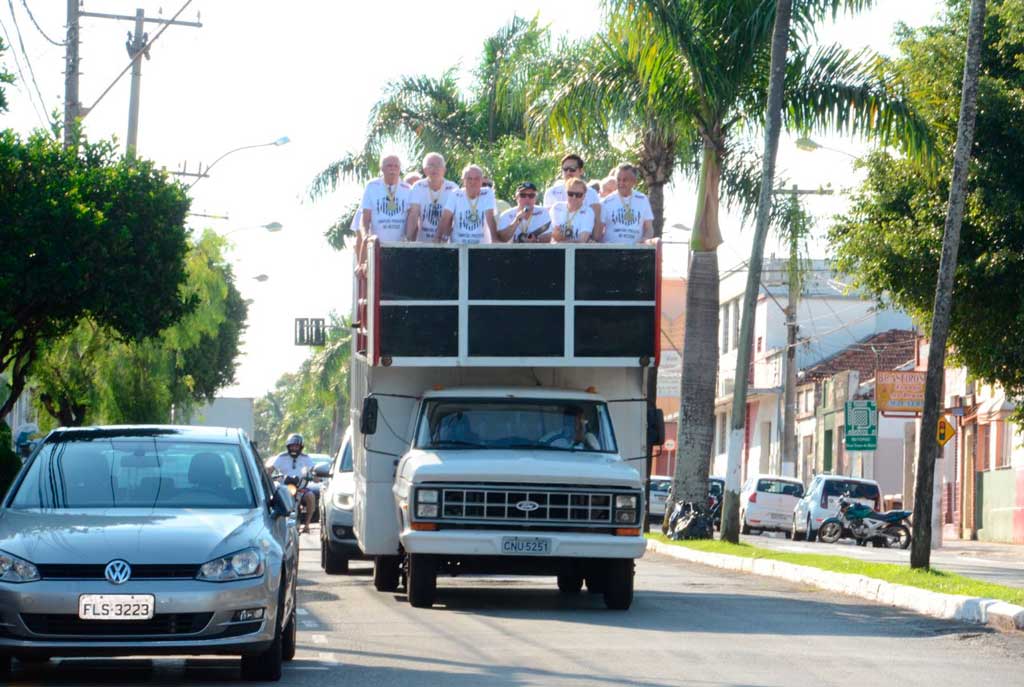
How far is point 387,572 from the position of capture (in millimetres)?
17375

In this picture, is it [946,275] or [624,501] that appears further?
[946,275]

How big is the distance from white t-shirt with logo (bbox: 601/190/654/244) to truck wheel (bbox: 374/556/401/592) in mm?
3756

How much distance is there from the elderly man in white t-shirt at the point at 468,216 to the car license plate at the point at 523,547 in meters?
3.39

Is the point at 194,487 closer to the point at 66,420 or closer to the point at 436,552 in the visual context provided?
the point at 436,552

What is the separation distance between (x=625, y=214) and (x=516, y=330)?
2.15 metres

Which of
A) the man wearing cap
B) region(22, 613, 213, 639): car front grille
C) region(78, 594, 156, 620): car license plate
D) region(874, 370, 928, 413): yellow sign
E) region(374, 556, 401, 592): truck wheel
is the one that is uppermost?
the man wearing cap

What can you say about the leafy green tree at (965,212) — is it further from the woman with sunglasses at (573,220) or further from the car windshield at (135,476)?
the car windshield at (135,476)

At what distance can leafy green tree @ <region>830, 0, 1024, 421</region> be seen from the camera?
25234 millimetres

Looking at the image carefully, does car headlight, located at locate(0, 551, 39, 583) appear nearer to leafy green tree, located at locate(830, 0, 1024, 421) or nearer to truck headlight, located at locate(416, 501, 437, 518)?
truck headlight, located at locate(416, 501, 437, 518)

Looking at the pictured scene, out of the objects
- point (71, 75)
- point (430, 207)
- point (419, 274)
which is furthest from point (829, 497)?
point (419, 274)

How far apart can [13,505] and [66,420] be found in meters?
30.2

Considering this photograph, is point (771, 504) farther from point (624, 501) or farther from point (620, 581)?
point (624, 501)

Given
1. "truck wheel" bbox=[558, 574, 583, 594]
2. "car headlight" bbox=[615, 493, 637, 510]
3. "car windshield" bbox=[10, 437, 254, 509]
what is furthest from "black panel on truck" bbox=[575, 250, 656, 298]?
"car windshield" bbox=[10, 437, 254, 509]

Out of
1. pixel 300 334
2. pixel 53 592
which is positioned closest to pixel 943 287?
pixel 53 592
